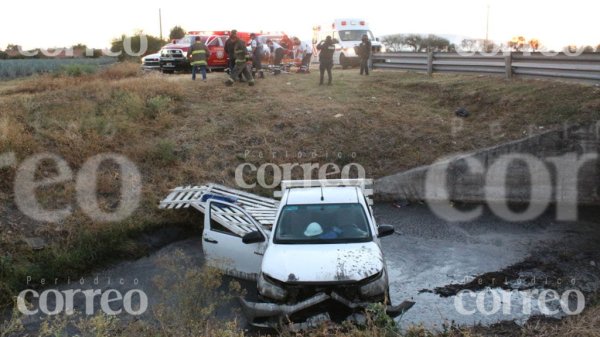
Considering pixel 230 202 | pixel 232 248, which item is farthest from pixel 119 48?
pixel 232 248

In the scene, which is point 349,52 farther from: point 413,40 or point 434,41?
point 413,40

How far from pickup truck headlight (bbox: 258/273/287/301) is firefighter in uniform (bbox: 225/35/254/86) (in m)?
13.1

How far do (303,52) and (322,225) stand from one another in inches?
849

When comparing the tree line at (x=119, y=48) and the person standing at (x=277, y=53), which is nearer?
the person standing at (x=277, y=53)

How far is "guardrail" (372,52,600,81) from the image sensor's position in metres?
14.6

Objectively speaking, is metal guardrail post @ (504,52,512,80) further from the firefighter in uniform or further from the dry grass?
the firefighter in uniform

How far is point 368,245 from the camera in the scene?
7680 millimetres

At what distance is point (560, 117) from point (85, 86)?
13949 millimetres

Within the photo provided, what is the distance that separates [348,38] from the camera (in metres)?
30.0

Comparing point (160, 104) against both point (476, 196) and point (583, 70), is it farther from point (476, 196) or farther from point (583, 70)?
Result: point (583, 70)

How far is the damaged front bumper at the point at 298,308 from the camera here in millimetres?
6758

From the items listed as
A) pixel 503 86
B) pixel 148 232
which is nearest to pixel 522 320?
pixel 148 232

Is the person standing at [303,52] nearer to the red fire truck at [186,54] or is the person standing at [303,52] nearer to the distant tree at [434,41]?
the red fire truck at [186,54]

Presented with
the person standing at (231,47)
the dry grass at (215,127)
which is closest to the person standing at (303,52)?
the person standing at (231,47)
